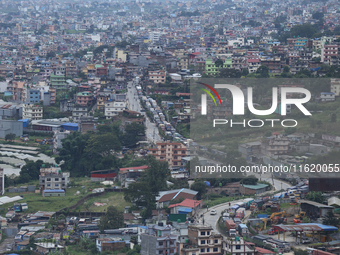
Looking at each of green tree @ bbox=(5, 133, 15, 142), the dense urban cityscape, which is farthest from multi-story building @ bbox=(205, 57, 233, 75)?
green tree @ bbox=(5, 133, 15, 142)

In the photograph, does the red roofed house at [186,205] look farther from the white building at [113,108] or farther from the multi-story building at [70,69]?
the multi-story building at [70,69]

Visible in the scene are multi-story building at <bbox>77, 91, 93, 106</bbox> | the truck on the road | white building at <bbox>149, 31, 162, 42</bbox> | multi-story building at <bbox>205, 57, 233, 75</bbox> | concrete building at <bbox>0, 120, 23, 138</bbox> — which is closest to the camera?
the truck on the road

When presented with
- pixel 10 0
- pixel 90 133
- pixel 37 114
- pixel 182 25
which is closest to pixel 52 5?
pixel 10 0

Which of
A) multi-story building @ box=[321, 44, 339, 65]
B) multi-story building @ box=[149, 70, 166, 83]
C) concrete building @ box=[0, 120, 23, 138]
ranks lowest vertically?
concrete building @ box=[0, 120, 23, 138]

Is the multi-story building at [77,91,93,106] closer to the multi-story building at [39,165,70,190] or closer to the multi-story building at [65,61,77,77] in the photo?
the multi-story building at [65,61,77,77]

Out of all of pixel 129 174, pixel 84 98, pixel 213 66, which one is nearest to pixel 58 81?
pixel 84 98

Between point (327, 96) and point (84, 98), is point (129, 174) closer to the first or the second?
point (327, 96)

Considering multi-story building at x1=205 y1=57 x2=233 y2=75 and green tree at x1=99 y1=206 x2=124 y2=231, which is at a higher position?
multi-story building at x1=205 y1=57 x2=233 y2=75

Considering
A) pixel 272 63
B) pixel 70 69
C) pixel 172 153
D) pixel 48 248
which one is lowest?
pixel 48 248
